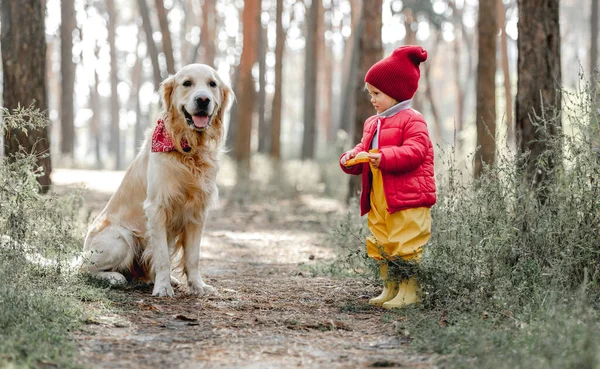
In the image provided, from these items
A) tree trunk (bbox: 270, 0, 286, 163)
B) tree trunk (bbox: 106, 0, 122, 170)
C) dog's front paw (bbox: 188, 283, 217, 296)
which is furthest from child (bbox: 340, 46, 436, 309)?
tree trunk (bbox: 106, 0, 122, 170)

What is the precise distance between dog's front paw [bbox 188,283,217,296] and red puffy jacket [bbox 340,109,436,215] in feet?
4.97

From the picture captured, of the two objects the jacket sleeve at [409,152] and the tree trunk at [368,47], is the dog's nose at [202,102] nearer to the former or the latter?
the jacket sleeve at [409,152]

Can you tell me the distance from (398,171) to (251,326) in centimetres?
143

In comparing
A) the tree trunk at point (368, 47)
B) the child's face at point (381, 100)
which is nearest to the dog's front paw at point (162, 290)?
the child's face at point (381, 100)

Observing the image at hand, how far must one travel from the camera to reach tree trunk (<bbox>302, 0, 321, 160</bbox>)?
24.2m

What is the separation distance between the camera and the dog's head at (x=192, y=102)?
5.27 metres

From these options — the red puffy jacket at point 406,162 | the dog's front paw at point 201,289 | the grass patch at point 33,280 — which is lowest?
the dog's front paw at point 201,289

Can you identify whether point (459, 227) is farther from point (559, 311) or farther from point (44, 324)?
point (44, 324)

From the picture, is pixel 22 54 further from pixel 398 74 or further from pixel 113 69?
pixel 113 69

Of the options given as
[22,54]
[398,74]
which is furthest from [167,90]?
[22,54]

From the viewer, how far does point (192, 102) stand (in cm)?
523

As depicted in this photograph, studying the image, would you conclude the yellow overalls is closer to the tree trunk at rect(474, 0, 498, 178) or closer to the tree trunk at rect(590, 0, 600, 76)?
the tree trunk at rect(474, 0, 498, 178)

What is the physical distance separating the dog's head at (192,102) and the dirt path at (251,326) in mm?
1295

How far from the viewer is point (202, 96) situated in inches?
206
